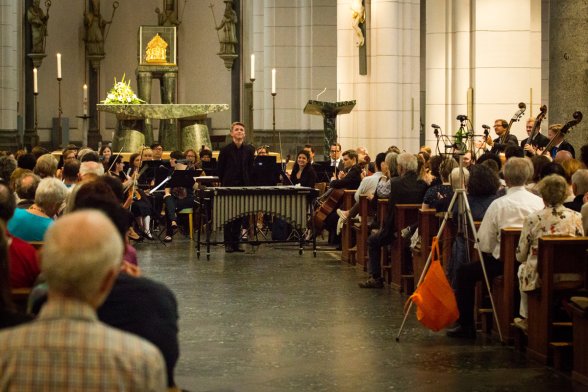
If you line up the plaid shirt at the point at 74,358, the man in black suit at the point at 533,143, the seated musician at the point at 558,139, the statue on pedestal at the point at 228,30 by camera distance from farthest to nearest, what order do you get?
1. the statue on pedestal at the point at 228,30
2. the man in black suit at the point at 533,143
3. the seated musician at the point at 558,139
4. the plaid shirt at the point at 74,358

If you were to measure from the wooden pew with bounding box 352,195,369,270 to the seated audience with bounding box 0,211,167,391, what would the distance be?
1032cm

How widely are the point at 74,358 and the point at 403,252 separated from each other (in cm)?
890

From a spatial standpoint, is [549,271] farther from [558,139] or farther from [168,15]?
[168,15]

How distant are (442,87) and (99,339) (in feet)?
52.8

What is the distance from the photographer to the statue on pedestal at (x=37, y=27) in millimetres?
27062

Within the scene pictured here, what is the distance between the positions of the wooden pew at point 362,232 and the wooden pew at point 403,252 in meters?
1.41

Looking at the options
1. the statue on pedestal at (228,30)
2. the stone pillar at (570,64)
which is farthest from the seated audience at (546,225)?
the statue on pedestal at (228,30)

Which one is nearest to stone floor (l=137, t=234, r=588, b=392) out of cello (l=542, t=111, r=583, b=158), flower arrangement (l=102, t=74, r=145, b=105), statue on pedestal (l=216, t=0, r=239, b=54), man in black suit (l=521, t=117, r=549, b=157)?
man in black suit (l=521, t=117, r=549, b=157)

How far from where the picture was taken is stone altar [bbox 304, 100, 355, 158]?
18266 millimetres

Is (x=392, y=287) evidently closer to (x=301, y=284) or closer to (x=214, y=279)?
(x=301, y=284)

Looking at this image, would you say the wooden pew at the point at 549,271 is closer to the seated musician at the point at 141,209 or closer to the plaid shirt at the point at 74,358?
the plaid shirt at the point at 74,358

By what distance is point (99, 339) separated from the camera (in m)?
3.00

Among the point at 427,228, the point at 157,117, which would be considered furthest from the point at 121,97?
the point at 427,228

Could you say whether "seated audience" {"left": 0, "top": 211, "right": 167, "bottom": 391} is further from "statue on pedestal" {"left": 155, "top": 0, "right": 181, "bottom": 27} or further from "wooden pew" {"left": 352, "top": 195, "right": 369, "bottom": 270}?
"statue on pedestal" {"left": 155, "top": 0, "right": 181, "bottom": 27}
